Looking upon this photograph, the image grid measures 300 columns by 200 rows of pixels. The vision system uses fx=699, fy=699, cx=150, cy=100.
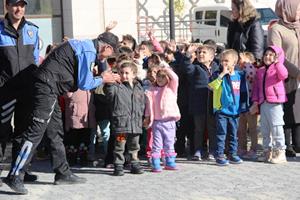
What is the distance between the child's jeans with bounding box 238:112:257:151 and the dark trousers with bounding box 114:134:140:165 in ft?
5.40

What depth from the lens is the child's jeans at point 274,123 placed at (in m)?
8.53

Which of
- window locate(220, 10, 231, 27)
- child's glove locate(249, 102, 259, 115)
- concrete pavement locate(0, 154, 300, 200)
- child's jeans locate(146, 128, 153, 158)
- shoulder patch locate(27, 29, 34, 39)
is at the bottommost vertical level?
concrete pavement locate(0, 154, 300, 200)

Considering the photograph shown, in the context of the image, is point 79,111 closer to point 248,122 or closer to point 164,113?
point 164,113

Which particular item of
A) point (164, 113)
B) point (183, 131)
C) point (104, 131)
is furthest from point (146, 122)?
point (183, 131)

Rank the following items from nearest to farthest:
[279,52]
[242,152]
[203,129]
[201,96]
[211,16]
Result: [279,52] → [201,96] → [203,129] → [242,152] → [211,16]

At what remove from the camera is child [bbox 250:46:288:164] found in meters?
8.46

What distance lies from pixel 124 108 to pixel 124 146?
470mm

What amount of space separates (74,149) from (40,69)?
163 cm

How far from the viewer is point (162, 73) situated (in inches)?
324

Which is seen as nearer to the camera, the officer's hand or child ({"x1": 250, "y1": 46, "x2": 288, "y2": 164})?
the officer's hand

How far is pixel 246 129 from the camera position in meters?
9.12

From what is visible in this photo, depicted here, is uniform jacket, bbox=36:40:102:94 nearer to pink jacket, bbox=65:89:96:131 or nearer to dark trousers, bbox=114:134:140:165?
dark trousers, bbox=114:134:140:165

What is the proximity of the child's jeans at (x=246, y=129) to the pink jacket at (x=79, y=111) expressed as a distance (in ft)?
6.36

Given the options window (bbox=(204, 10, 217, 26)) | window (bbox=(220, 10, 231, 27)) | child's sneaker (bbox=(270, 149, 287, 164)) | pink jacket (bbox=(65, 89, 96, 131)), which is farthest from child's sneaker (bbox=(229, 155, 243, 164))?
window (bbox=(204, 10, 217, 26))
